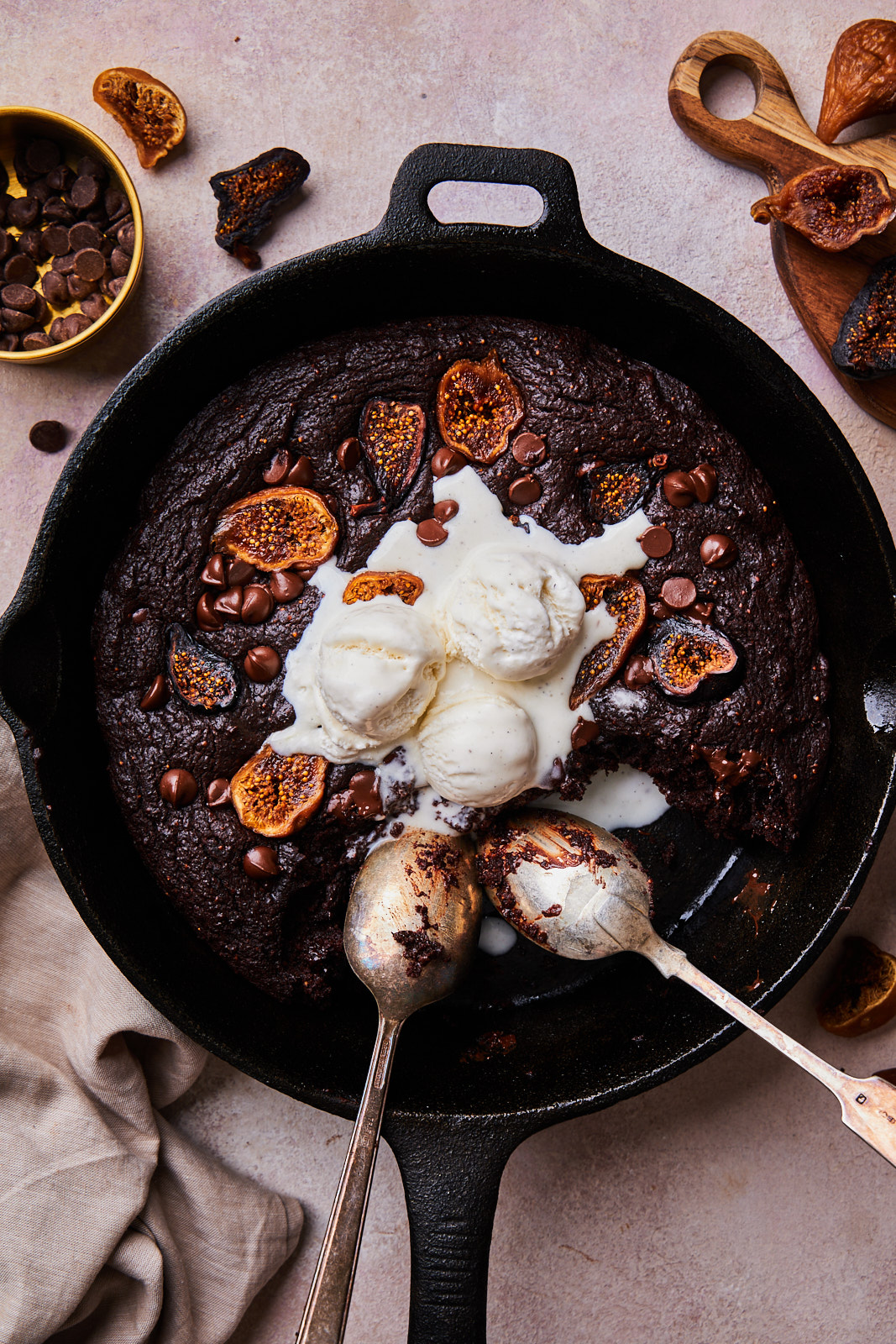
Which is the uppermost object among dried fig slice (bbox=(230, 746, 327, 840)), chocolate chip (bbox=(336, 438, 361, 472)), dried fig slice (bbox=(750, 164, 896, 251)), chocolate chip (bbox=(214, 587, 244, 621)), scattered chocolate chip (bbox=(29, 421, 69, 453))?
dried fig slice (bbox=(750, 164, 896, 251))

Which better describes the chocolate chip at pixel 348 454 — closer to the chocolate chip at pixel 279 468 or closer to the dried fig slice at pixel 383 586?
the chocolate chip at pixel 279 468

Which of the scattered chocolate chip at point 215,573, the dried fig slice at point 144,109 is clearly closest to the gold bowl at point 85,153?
the dried fig slice at point 144,109

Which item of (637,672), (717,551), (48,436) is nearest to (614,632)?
(637,672)

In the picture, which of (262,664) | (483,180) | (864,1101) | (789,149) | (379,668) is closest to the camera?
(864,1101)

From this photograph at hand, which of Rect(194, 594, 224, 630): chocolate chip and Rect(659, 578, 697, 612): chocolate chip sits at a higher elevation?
Rect(659, 578, 697, 612): chocolate chip

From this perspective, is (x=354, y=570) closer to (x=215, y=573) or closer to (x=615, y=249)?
(x=215, y=573)

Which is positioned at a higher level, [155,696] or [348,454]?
[348,454]

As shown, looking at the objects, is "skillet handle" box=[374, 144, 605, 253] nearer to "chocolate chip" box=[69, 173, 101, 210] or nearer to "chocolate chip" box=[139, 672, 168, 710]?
"chocolate chip" box=[69, 173, 101, 210]

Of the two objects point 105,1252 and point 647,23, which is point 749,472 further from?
point 105,1252

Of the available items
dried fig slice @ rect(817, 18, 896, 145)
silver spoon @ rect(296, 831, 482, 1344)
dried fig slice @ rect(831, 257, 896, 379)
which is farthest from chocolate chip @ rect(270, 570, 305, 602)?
dried fig slice @ rect(817, 18, 896, 145)
